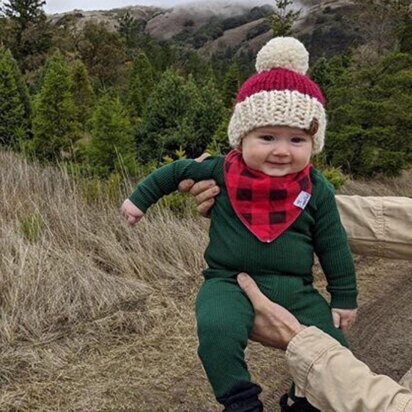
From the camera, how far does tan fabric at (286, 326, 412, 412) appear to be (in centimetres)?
138

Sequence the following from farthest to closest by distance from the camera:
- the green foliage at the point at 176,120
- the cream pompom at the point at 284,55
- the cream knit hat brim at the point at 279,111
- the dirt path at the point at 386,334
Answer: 1. the green foliage at the point at 176,120
2. the dirt path at the point at 386,334
3. the cream pompom at the point at 284,55
4. the cream knit hat brim at the point at 279,111

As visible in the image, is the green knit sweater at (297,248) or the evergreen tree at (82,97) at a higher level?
the green knit sweater at (297,248)

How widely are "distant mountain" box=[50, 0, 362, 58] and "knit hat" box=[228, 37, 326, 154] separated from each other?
5250 cm

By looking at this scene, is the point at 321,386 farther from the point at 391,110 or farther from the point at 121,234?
the point at 391,110

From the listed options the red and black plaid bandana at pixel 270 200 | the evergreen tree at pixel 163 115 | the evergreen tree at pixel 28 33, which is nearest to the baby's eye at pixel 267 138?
the red and black plaid bandana at pixel 270 200

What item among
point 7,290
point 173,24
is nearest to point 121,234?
point 7,290

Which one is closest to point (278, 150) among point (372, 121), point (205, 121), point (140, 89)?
point (205, 121)

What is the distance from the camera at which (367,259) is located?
528cm

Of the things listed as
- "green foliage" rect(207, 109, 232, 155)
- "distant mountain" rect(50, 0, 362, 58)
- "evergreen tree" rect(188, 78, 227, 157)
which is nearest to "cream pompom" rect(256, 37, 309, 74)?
"green foliage" rect(207, 109, 232, 155)

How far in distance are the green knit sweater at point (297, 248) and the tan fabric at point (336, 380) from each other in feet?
1.24

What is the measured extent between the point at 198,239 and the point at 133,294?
108 cm

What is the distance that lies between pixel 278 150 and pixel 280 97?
18cm

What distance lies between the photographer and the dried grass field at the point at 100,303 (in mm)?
2734

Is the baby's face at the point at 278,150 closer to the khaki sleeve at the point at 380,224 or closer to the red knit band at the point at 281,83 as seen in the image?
the red knit band at the point at 281,83
